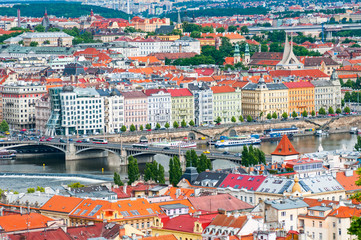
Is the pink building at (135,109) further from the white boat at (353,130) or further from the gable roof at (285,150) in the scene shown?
the gable roof at (285,150)

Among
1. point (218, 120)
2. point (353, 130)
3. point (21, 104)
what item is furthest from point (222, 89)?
point (21, 104)

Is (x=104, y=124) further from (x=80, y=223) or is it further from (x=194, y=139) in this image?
(x=80, y=223)

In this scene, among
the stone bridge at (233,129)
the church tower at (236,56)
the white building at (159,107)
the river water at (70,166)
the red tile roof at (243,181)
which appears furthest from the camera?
the church tower at (236,56)

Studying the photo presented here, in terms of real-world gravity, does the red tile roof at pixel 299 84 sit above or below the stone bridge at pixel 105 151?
above

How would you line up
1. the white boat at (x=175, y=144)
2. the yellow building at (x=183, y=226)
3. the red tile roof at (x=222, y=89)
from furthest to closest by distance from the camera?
1. the red tile roof at (x=222, y=89)
2. the white boat at (x=175, y=144)
3. the yellow building at (x=183, y=226)

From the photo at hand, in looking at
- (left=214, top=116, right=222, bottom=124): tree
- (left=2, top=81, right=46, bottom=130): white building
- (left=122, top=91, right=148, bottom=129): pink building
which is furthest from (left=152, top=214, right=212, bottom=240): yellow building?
(left=214, top=116, right=222, bottom=124): tree

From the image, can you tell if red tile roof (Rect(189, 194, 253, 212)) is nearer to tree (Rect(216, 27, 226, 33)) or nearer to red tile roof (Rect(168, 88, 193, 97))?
red tile roof (Rect(168, 88, 193, 97))

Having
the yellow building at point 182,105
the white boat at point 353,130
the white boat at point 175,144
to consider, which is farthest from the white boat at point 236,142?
the white boat at point 353,130
